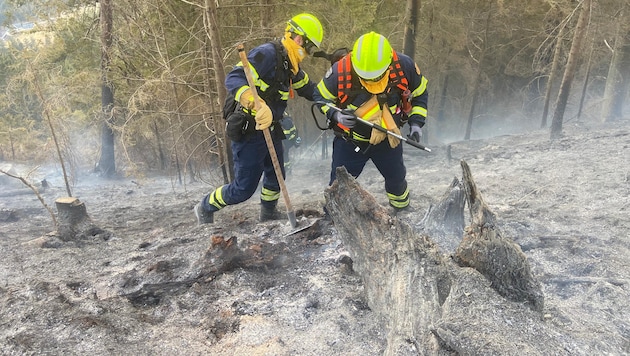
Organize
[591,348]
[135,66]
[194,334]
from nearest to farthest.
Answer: [591,348] → [194,334] → [135,66]

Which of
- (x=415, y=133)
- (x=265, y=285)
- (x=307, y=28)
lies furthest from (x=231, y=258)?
(x=307, y=28)

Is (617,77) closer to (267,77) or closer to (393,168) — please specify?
(393,168)

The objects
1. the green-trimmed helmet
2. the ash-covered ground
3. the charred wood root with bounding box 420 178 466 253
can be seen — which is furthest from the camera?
the green-trimmed helmet

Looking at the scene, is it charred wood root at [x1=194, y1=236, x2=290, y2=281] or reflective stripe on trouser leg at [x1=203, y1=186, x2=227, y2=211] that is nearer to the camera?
charred wood root at [x1=194, y1=236, x2=290, y2=281]

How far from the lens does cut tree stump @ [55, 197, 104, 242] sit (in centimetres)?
448

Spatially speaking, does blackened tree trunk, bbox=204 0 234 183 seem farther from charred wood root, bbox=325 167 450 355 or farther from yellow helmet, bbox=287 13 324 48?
charred wood root, bbox=325 167 450 355

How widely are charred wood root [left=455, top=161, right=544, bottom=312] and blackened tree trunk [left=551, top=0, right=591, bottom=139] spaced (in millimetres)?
8595

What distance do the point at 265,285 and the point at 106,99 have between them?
967 centimetres

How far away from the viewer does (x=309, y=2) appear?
863cm

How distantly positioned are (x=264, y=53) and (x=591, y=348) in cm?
333

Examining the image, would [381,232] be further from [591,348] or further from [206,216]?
[206,216]

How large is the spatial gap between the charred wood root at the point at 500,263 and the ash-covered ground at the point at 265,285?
8.2 inches

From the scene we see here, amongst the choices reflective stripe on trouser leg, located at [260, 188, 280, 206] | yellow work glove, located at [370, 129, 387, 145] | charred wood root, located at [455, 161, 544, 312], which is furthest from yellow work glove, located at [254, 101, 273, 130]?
charred wood root, located at [455, 161, 544, 312]

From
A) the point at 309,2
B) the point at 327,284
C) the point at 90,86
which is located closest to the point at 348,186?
the point at 327,284
